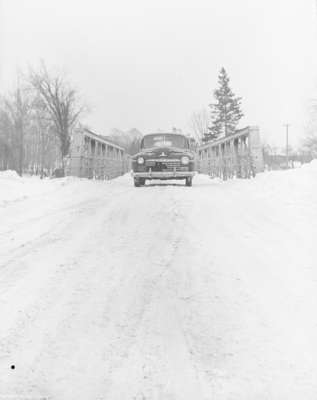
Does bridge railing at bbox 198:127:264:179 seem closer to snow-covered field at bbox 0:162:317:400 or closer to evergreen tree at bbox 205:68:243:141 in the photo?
evergreen tree at bbox 205:68:243:141

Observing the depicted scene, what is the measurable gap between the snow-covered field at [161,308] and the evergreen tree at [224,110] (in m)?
11.1

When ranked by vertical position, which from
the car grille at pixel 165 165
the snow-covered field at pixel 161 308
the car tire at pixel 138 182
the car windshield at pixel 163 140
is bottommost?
the snow-covered field at pixel 161 308

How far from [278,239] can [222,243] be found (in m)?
0.71

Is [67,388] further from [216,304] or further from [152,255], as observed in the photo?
[152,255]

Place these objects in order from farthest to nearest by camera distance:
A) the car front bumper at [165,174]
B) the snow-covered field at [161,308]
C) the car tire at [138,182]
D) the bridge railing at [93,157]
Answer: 1. the bridge railing at [93,157]
2. the car tire at [138,182]
3. the car front bumper at [165,174]
4. the snow-covered field at [161,308]

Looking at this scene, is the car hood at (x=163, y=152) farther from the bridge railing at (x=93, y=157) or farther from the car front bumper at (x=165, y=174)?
the bridge railing at (x=93, y=157)

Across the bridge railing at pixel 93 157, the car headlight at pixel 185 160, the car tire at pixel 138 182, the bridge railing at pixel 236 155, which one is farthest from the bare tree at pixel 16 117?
the bridge railing at pixel 236 155

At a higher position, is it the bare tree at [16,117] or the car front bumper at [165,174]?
the bare tree at [16,117]

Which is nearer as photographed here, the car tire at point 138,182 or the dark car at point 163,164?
the dark car at point 163,164

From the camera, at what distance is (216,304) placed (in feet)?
10.4

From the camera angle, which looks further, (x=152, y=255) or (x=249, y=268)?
(x=152, y=255)

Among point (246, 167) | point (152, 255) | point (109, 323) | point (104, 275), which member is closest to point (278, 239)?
point (152, 255)

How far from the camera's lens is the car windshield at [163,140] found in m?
14.5

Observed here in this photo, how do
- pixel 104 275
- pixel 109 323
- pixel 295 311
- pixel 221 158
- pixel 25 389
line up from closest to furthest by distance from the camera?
pixel 25 389 < pixel 109 323 < pixel 295 311 < pixel 104 275 < pixel 221 158
